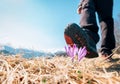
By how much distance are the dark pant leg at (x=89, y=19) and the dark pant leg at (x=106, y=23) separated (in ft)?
0.84

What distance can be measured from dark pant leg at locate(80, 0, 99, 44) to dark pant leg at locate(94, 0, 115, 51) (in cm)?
26

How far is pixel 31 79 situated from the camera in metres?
1.31

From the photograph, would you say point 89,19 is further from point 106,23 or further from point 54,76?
point 54,76

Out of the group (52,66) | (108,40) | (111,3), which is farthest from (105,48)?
(52,66)

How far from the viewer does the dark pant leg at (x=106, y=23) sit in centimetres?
376

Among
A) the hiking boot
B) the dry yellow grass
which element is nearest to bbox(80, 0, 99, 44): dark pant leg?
the hiking boot

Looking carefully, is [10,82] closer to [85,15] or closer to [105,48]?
[85,15]

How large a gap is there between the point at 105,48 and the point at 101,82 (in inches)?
97.5

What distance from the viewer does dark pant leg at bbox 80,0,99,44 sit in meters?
3.32

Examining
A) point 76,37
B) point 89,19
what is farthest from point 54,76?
point 89,19

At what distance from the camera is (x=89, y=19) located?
3.37m

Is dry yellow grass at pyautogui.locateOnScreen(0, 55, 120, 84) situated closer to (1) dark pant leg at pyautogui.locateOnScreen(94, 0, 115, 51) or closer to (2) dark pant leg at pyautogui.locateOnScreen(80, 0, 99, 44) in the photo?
(2) dark pant leg at pyautogui.locateOnScreen(80, 0, 99, 44)

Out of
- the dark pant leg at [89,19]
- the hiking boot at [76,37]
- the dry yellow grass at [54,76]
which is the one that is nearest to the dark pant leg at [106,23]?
the dark pant leg at [89,19]

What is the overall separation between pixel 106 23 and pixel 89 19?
1.53ft
